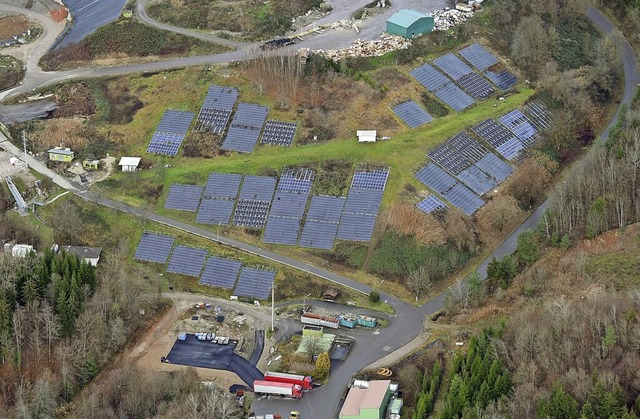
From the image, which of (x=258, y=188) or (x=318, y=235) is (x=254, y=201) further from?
(x=318, y=235)

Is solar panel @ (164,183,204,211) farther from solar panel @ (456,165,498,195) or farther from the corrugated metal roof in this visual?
the corrugated metal roof

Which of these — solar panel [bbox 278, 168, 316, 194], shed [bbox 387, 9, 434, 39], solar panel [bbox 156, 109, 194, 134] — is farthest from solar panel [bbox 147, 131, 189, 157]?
shed [bbox 387, 9, 434, 39]

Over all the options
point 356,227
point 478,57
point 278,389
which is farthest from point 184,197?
point 478,57

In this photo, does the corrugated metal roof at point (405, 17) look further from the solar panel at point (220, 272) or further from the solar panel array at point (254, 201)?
the solar panel at point (220, 272)

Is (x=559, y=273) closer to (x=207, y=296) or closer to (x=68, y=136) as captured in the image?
(x=207, y=296)

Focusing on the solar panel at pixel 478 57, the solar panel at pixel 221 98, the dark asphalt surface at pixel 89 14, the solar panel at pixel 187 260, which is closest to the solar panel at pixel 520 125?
the solar panel at pixel 478 57
